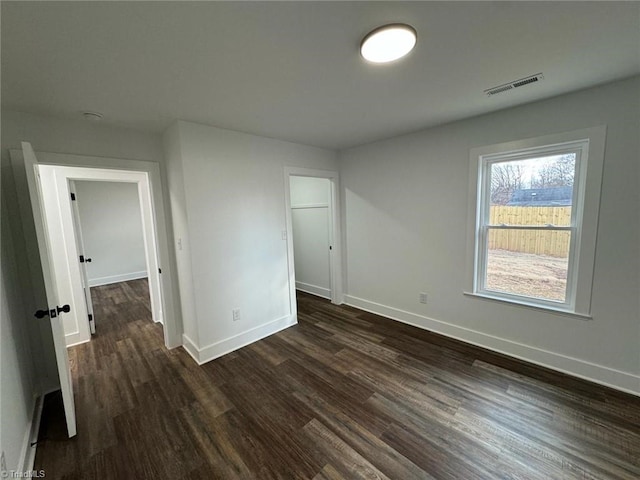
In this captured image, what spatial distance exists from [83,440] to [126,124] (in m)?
2.68

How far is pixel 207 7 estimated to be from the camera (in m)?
1.13

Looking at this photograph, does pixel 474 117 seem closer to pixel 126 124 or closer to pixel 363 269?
pixel 363 269

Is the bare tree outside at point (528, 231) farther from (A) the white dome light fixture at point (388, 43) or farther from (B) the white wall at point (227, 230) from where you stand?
(B) the white wall at point (227, 230)

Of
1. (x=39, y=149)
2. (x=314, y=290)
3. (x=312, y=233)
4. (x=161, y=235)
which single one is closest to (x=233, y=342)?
(x=161, y=235)

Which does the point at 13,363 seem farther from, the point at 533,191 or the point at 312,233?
the point at 533,191

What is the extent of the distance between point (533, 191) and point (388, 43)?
212 cm

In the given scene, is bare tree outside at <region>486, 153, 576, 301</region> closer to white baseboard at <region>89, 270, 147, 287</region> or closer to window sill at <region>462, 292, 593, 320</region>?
window sill at <region>462, 292, 593, 320</region>

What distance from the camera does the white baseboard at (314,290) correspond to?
4648mm

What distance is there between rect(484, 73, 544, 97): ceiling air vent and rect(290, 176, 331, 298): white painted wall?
8.34ft

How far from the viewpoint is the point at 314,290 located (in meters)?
4.91

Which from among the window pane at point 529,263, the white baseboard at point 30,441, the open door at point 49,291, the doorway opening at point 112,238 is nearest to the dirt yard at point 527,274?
the window pane at point 529,263

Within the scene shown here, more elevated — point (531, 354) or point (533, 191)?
point (533, 191)

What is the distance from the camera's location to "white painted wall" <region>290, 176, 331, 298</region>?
4516 millimetres

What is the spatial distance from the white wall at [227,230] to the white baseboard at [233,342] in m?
0.01
